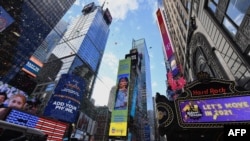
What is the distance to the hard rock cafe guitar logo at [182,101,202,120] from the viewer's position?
7.37 m

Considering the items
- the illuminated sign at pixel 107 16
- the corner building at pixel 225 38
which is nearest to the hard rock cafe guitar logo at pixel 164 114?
the corner building at pixel 225 38

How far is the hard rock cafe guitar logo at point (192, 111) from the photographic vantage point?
7366 millimetres

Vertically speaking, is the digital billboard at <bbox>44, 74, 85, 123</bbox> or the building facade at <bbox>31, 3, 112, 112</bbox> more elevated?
the building facade at <bbox>31, 3, 112, 112</bbox>

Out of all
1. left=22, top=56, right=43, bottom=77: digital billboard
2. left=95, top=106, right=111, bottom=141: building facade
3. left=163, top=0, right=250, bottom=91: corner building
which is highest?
left=22, top=56, right=43, bottom=77: digital billboard

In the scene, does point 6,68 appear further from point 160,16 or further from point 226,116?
Answer: point 226,116

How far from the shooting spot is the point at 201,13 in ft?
51.0

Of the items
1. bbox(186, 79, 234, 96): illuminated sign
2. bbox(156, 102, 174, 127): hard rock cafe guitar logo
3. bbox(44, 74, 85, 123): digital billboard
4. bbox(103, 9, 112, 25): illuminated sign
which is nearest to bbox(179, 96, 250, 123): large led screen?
bbox(186, 79, 234, 96): illuminated sign

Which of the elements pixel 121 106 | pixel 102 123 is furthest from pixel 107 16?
pixel 121 106

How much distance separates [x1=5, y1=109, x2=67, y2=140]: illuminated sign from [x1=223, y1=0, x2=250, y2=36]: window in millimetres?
26574

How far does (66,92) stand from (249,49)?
38.2m

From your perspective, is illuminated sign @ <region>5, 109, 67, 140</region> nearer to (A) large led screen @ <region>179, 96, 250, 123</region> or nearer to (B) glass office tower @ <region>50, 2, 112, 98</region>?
(A) large led screen @ <region>179, 96, 250, 123</region>

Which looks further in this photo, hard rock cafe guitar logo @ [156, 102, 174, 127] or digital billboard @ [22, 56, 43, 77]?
digital billboard @ [22, 56, 43, 77]

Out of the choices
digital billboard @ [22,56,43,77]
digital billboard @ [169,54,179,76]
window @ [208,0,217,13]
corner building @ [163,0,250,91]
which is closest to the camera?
corner building @ [163,0,250,91]

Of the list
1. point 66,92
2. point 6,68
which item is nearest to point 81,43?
point 6,68
